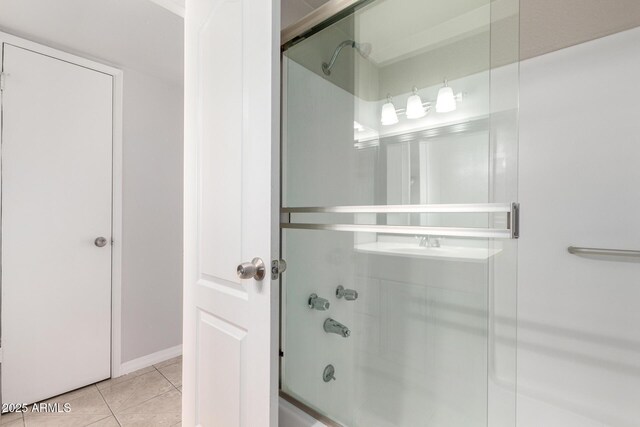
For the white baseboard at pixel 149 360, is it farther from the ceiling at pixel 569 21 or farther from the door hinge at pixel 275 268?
the ceiling at pixel 569 21

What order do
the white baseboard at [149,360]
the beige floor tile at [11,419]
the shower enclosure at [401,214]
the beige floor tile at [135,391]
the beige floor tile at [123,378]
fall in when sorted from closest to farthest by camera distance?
the shower enclosure at [401,214] → the beige floor tile at [11,419] → the beige floor tile at [135,391] → the beige floor tile at [123,378] → the white baseboard at [149,360]

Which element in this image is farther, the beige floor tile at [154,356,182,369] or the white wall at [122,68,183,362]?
the beige floor tile at [154,356,182,369]

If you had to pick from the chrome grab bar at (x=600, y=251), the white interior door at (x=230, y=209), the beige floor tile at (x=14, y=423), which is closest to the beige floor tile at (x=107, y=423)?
the beige floor tile at (x=14, y=423)

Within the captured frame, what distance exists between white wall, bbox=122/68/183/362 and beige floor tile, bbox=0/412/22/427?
58 cm

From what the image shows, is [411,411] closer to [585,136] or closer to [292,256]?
[292,256]

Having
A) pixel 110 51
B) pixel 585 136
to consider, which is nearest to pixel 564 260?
pixel 585 136

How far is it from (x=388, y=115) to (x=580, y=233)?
41.3 inches

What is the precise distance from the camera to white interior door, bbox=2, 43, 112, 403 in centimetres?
180

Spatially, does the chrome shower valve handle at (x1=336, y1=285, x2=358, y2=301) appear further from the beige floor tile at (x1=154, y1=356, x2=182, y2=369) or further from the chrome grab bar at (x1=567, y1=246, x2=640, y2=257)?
the beige floor tile at (x1=154, y1=356, x2=182, y2=369)

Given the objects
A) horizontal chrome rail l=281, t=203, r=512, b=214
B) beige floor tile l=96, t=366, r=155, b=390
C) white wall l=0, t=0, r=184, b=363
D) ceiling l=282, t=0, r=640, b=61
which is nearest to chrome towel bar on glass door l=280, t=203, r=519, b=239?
horizontal chrome rail l=281, t=203, r=512, b=214

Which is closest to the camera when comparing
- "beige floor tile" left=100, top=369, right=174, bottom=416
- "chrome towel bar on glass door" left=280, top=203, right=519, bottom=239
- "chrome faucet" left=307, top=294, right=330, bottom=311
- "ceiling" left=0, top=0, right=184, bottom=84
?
"chrome towel bar on glass door" left=280, top=203, right=519, bottom=239

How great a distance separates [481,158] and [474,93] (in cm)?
19

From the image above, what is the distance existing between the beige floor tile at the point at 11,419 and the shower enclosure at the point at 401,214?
5.67ft

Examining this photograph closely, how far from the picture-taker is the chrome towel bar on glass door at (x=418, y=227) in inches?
30.0
